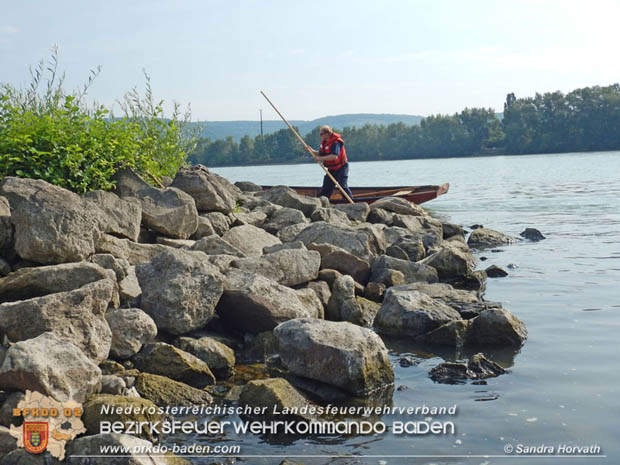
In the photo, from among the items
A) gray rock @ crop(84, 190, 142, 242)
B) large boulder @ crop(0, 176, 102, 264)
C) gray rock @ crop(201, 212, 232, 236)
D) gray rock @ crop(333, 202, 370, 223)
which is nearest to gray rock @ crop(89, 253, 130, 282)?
large boulder @ crop(0, 176, 102, 264)

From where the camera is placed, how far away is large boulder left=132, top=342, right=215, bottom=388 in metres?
5.84

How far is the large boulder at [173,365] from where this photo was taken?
19.2 ft

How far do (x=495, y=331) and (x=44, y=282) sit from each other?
15.6 feet

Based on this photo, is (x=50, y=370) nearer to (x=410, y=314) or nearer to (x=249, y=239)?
(x=410, y=314)

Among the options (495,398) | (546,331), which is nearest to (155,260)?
(495,398)

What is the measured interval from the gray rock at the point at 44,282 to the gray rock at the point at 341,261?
151 inches

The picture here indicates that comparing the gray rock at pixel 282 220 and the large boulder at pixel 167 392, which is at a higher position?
the gray rock at pixel 282 220

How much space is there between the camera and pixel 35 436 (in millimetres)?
4305

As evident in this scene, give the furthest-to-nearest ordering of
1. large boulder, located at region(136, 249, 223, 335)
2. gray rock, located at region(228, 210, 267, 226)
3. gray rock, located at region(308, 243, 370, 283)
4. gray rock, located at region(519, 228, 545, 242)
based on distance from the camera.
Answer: gray rock, located at region(519, 228, 545, 242) → gray rock, located at region(228, 210, 267, 226) → gray rock, located at region(308, 243, 370, 283) → large boulder, located at region(136, 249, 223, 335)

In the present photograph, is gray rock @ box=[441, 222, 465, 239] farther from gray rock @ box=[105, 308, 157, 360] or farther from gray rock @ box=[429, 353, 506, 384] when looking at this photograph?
gray rock @ box=[105, 308, 157, 360]

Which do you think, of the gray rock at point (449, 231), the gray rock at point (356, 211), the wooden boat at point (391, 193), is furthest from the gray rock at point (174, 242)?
the wooden boat at point (391, 193)

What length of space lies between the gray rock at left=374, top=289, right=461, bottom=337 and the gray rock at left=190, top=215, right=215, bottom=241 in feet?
9.40

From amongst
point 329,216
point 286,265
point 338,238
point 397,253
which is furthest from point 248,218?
point 286,265

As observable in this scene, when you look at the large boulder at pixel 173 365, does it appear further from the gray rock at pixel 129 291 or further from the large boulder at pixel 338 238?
the large boulder at pixel 338 238
